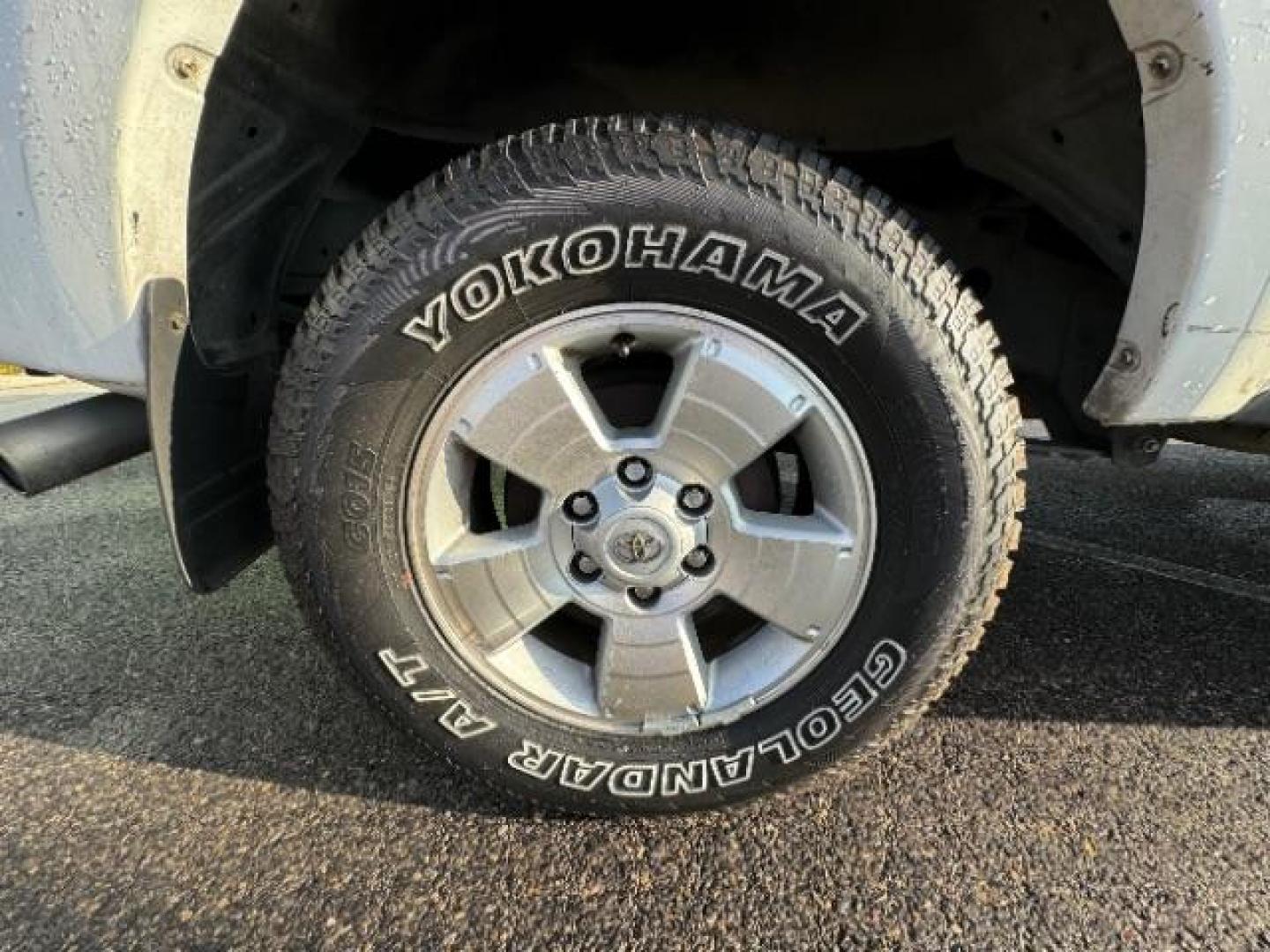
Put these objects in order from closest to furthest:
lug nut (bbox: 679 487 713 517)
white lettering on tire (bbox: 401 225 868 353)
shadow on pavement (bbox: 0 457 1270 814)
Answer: white lettering on tire (bbox: 401 225 868 353), lug nut (bbox: 679 487 713 517), shadow on pavement (bbox: 0 457 1270 814)

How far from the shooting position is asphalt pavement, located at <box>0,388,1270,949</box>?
1304 millimetres

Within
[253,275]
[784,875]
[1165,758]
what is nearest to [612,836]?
[784,875]

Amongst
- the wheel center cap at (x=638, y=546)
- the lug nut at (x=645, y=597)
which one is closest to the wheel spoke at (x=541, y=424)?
the wheel center cap at (x=638, y=546)

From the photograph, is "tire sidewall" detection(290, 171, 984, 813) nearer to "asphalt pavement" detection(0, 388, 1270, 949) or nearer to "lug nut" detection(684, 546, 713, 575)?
"asphalt pavement" detection(0, 388, 1270, 949)

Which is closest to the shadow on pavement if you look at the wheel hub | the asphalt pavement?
the asphalt pavement

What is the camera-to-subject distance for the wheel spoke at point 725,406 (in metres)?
1.34

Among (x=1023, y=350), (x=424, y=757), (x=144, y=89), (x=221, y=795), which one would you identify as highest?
(x=144, y=89)

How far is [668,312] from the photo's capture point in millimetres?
1351

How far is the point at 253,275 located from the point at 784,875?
4.95 ft

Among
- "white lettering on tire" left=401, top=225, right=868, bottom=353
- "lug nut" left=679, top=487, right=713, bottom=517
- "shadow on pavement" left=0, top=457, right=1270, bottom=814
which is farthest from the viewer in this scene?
"shadow on pavement" left=0, top=457, right=1270, bottom=814

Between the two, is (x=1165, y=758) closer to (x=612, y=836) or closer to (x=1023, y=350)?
(x=1023, y=350)

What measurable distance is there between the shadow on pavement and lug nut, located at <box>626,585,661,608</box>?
0.47 m

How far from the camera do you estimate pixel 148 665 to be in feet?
6.82

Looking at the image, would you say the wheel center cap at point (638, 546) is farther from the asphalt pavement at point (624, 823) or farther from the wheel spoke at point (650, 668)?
the asphalt pavement at point (624, 823)
